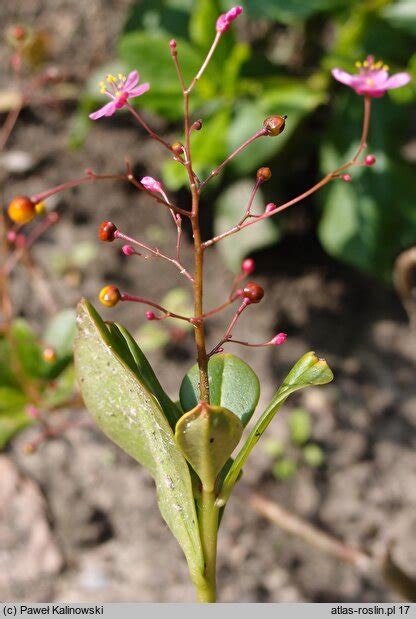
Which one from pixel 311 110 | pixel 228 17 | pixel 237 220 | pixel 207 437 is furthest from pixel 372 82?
pixel 237 220

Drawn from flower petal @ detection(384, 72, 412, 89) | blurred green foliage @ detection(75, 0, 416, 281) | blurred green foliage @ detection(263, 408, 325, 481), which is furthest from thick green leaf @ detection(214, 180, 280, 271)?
flower petal @ detection(384, 72, 412, 89)

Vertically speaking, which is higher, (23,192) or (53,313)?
(23,192)

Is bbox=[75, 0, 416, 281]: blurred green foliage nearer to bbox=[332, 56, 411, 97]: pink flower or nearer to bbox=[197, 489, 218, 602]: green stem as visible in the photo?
bbox=[332, 56, 411, 97]: pink flower

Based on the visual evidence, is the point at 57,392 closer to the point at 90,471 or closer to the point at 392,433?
the point at 90,471

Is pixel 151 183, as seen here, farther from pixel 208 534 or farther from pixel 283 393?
pixel 208 534

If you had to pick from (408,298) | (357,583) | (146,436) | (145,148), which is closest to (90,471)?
(357,583)

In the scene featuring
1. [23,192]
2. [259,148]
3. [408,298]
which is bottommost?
[23,192]
